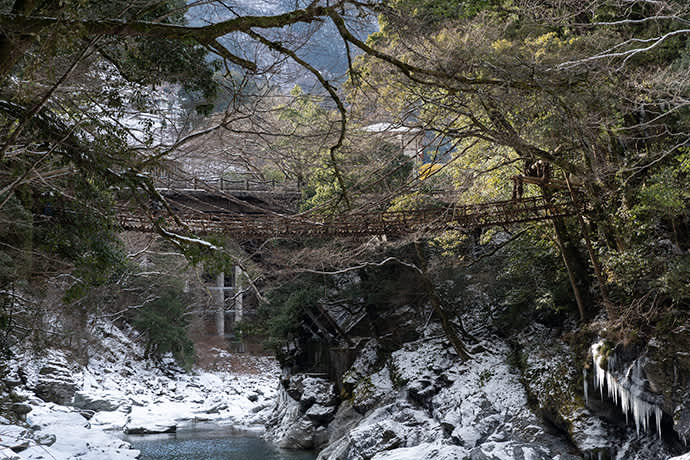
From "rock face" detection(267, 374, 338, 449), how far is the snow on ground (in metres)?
1.57

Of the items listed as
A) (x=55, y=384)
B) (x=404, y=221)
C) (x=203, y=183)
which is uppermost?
(x=404, y=221)

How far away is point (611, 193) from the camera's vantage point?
6949 millimetres

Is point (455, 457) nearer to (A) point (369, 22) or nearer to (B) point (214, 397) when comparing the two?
(A) point (369, 22)

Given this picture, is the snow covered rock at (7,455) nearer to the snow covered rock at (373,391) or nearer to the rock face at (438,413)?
the rock face at (438,413)

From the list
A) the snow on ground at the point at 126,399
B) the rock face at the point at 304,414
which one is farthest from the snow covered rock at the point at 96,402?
the rock face at the point at 304,414

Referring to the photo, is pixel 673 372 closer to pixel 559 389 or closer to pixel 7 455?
pixel 559 389

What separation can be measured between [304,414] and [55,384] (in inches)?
212

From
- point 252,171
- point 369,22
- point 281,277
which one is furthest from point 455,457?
point 281,277

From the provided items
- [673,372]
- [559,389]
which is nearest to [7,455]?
[559,389]

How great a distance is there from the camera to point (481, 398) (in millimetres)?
8977

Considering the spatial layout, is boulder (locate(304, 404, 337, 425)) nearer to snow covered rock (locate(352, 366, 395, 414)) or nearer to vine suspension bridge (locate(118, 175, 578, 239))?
snow covered rock (locate(352, 366, 395, 414))

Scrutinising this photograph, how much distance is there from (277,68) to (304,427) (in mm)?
9201

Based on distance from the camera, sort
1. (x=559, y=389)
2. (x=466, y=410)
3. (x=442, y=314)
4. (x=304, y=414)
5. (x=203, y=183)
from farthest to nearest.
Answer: (x=304, y=414), (x=442, y=314), (x=466, y=410), (x=559, y=389), (x=203, y=183)

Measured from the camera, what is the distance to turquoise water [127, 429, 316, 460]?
10742 millimetres
